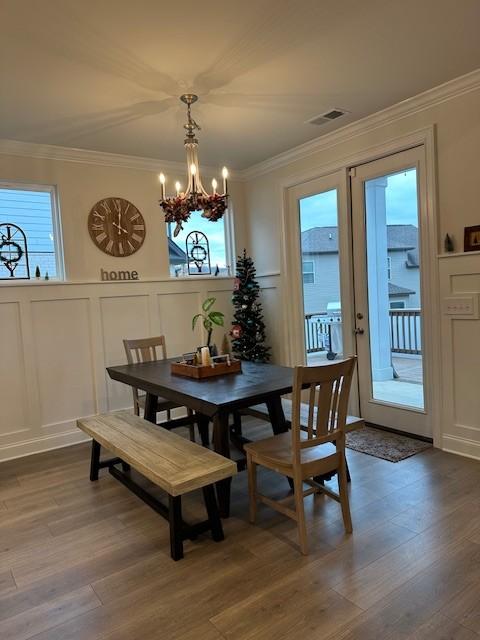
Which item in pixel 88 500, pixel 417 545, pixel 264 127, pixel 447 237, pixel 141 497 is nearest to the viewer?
pixel 417 545

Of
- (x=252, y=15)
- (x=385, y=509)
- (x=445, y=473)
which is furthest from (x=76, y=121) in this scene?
(x=445, y=473)

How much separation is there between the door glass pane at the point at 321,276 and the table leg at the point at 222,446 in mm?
2095

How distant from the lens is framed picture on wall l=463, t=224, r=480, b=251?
10.2ft

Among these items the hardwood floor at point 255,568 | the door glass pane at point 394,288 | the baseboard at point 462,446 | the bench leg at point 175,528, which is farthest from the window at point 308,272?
the bench leg at point 175,528

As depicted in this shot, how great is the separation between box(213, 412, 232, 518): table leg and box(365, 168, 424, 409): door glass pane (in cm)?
190

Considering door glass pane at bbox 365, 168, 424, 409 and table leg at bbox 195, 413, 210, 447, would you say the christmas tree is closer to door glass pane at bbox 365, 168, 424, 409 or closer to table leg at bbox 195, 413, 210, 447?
table leg at bbox 195, 413, 210, 447

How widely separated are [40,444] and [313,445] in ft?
9.19

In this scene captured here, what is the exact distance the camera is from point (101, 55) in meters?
2.54

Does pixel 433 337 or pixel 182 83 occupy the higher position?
pixel 182 83

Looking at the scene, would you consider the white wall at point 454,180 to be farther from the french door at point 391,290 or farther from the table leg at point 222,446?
Answer: the table leg at point 222,446

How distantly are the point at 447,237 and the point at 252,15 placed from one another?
→ 203 centimetres

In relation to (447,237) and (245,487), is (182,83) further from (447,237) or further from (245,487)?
(245,487)

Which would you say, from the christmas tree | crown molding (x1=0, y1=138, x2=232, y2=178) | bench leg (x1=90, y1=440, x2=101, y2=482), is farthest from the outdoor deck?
crown molding (x1=0, y1=138, x2=232, y2=178)

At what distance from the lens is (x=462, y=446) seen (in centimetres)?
328
